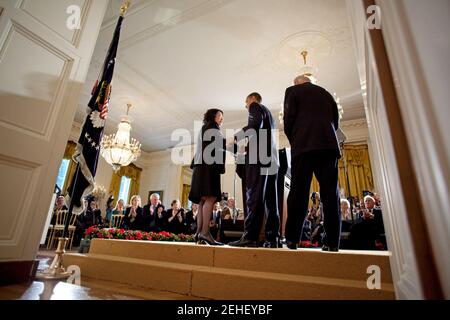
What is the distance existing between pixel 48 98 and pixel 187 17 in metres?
2.91

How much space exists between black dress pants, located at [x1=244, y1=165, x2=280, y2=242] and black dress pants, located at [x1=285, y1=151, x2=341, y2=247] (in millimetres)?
303

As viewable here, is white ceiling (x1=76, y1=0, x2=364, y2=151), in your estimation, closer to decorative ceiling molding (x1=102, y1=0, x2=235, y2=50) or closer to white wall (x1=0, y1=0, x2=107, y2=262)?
decorative ceiling molding (x1=102, y1=0, x2=235, y2=50)

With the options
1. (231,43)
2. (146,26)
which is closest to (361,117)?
(231,43)

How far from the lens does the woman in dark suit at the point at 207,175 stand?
2311 millimetres

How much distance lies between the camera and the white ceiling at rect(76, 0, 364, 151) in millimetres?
3799

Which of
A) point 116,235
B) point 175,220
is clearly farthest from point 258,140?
point 175,220

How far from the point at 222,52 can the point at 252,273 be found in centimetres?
421

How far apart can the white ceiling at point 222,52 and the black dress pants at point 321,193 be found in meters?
3.00

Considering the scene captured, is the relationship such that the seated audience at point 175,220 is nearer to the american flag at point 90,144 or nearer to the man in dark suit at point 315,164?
the american flag at point 90,144

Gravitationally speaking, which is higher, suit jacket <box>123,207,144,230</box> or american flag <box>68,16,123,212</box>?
american flag <box>68,16,123,212</box>

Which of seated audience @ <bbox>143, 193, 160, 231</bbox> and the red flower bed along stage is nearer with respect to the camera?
the red flower bed along stage

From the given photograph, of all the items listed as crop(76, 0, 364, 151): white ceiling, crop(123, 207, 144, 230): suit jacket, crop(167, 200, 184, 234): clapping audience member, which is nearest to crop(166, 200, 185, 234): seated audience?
crop(167, 200, 184, 234): clapping audience member

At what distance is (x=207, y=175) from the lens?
92.0 inches

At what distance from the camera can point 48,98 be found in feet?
6.06
